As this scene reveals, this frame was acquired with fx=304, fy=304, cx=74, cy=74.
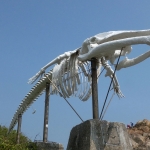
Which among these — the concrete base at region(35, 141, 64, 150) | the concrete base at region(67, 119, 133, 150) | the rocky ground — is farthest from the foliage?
the rocky ground

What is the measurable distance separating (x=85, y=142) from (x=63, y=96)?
6.08 ft

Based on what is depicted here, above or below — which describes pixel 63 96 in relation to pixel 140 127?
below

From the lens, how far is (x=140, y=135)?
54.9ft

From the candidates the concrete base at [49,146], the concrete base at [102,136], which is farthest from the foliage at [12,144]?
the concrete base at [102,136]

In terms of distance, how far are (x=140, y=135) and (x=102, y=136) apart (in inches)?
470

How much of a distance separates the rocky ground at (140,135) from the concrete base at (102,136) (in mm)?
10159

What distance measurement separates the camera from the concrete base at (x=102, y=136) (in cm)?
531

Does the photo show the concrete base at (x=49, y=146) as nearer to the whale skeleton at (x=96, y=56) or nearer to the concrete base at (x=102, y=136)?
the whale skeleton at (x=96, y=56)

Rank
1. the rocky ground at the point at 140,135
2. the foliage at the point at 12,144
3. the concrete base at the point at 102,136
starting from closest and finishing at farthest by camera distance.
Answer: the concrete base at the point at 102,136 → the foliage at the point at 12,144 → the rocky ground at the point at 140,135

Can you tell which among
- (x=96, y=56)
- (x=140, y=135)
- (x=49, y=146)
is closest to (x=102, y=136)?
(x=96, y=56)

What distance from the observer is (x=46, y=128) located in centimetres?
1044

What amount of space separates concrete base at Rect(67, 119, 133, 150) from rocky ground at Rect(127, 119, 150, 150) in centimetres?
1016

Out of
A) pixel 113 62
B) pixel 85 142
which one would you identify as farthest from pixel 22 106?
pixel 85 142

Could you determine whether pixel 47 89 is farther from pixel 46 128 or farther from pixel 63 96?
pixel 63 96
